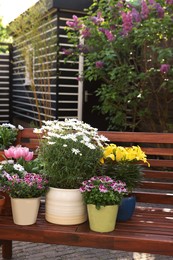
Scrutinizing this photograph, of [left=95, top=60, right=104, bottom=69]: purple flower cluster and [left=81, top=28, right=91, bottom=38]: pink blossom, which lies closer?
[left=95, top=60, right=104, bottom=69]: purple flower cluster

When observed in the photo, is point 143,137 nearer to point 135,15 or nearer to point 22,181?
point 22,181

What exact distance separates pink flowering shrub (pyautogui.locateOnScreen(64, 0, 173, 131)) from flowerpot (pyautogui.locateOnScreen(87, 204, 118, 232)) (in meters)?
3.34

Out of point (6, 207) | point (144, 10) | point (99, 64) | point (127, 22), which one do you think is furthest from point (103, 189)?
point (99, 64)

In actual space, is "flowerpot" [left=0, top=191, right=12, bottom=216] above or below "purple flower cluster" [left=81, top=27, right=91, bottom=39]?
below

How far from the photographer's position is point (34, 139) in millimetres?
3004

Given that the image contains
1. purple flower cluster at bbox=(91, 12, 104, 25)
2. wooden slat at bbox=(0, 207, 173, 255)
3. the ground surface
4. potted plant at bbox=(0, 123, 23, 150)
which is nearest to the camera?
wooden slat at bbox=(0, 207, 173, 255)

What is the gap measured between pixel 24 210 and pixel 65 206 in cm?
21

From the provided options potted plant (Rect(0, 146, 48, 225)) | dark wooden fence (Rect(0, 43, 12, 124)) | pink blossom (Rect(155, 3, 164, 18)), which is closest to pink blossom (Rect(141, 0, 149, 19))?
pink blossom (Rect(155, 3, 164, 18))

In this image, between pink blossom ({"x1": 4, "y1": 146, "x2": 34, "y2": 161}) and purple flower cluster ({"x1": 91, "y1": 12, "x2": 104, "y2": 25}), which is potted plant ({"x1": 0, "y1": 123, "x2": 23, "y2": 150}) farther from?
purple flower cluster ({"x1": 91, "y1": 12, "x2": 104, "y2": 25})

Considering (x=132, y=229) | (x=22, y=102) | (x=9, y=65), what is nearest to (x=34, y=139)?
(x=132, y=229)

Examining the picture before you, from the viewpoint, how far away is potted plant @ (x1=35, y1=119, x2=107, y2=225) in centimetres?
196

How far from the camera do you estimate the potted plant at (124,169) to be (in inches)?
82.4

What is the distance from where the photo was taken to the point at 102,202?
1.87 metres

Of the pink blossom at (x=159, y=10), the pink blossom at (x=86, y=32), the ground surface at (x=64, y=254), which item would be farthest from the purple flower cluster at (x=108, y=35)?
the ground surface at (x=64, y=254)
